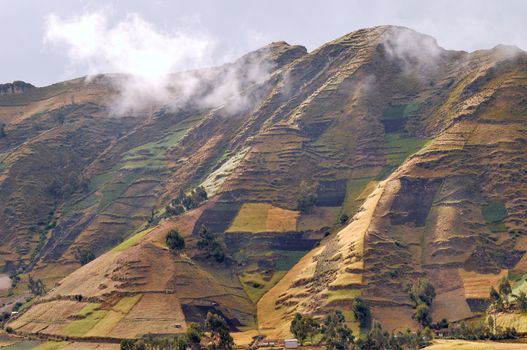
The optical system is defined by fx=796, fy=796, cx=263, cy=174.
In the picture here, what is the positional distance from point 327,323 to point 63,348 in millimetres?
64242

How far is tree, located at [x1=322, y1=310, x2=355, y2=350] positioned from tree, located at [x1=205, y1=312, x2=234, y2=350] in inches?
882

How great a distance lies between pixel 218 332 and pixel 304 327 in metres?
20.4

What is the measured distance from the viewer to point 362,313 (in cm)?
19150

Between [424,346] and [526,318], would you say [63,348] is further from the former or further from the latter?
[526,318]

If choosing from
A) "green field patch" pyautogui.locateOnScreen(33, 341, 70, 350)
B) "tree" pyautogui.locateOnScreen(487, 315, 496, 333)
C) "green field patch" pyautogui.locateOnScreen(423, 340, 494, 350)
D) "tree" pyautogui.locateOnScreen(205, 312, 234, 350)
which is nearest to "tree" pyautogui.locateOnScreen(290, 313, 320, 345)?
"tree" pyautogui.locateOnScreen(205, 312, 234, 350)

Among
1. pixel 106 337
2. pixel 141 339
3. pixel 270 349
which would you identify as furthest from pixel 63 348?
pixel 270 349

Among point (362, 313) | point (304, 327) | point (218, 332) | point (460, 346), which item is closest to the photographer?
point (460, 346)

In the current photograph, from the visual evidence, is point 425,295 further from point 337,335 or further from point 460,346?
point 460,346

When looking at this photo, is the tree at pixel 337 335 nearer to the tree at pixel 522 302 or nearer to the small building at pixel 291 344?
the small building at pixel 291 344

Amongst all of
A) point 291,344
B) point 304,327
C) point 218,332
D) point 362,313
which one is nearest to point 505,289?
point 362,313

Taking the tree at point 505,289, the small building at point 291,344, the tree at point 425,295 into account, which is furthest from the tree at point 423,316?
the small building at point 291,344

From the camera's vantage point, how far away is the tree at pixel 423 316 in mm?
190250

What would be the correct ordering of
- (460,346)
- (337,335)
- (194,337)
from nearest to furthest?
(460,346) → (337,335) → (194,337)

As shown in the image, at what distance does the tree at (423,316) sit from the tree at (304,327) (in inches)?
948
